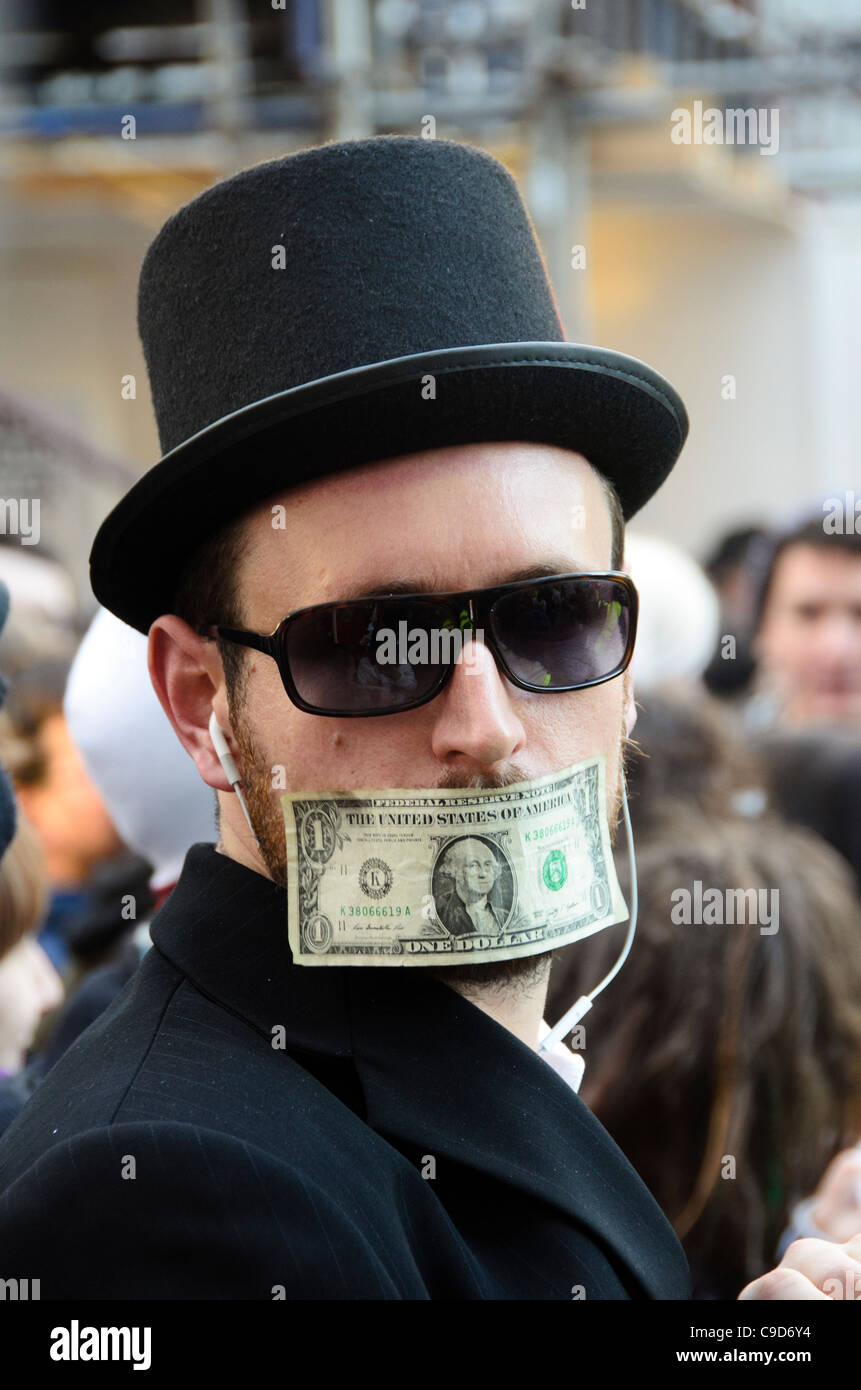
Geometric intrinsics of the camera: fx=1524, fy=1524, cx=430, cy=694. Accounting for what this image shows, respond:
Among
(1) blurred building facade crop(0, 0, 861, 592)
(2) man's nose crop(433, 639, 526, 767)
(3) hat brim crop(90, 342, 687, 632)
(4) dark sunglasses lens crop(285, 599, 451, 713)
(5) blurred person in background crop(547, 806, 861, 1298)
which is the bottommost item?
(5) blurred person in background crop(547, 806, 861, 1298)

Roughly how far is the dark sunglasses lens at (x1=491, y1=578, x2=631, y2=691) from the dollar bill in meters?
0.14

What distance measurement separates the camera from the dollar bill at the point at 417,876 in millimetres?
1548

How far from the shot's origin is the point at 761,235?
37.4ft

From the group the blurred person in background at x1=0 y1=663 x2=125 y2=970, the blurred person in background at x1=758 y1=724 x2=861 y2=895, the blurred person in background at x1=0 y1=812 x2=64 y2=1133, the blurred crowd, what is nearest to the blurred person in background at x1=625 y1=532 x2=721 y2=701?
the blurred person in background at x1=758 y1=724 x2=861 y2=895

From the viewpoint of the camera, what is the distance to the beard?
61.8 inches

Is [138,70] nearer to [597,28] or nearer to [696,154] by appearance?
[597,28]

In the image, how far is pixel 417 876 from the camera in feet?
5.08

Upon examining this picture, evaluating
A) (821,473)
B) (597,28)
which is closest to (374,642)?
(597,28)

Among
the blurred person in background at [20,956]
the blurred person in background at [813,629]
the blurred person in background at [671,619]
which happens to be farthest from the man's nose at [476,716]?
the blurred person in background at [671,619]

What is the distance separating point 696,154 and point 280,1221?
897cm

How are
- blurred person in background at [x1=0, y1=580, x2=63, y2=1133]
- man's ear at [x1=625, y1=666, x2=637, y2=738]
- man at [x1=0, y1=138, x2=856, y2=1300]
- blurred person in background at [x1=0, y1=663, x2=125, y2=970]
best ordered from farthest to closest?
blurred person in background at [x1=0, y1=663, x2=125, y2=970], blurred person in background at [x1=0, y1=580, x2=63, y2=1133], man's ear at [x1=625, y1=666, x2=637, y2=738], man at [x1=0, y1=138, x2=856, y2=1300]

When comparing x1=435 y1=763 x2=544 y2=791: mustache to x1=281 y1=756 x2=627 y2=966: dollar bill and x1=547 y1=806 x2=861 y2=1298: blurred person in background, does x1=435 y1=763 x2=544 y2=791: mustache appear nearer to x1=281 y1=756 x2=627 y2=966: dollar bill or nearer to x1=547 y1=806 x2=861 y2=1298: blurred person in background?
x1=281 y1=756 x2=627 y2=966: dollar bill

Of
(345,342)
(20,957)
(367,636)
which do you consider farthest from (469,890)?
(20,957)

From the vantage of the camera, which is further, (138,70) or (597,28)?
(138,70)
